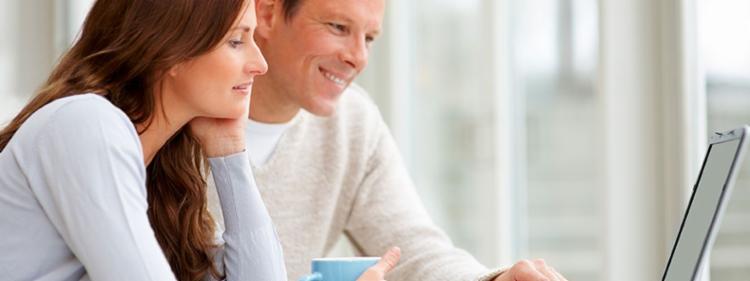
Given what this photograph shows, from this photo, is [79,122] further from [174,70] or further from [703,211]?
[703,211]

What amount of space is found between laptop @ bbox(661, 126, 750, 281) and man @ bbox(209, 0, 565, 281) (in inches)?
32.4

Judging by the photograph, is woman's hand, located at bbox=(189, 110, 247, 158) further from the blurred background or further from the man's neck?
the blurred background

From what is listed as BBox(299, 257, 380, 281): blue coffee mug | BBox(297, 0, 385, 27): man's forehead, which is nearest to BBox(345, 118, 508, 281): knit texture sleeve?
BBox(297, 0, 385, 27): man's forehead

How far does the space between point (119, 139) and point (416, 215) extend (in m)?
0.93

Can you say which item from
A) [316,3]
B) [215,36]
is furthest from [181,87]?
[316,3]

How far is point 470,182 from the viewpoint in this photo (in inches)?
175

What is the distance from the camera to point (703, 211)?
1284 mm

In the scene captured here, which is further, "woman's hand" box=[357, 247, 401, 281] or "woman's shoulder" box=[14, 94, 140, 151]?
"woman's hand" box=[357, 247, 401, 281]

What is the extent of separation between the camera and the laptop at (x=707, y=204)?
122 cm

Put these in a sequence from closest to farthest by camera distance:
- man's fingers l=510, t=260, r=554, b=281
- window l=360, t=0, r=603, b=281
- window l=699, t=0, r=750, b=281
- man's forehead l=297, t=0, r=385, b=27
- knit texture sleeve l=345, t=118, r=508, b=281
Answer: man's fingers l=510, t=260, r=554, b=281, knit texture sleeve l=345, t=118, r=508, b=281, man's forehead l=297, t=0, r=385, b=27, window l=699, t=0, r=750, b=281, window l=360, t=0, r=603, b=281

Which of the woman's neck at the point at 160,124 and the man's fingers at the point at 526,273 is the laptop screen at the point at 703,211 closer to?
the man's fingers at the point at 526,273

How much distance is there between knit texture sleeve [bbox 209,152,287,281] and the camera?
5.65 feet

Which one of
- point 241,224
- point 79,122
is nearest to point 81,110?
point 79,122

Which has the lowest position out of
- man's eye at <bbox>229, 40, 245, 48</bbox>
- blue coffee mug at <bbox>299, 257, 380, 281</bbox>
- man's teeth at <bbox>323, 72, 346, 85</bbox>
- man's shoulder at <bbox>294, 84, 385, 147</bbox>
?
man's shoulder at <bbox>294, 84, 385, 147</bbox>
